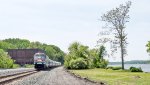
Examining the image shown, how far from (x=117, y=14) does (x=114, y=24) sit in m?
2.04

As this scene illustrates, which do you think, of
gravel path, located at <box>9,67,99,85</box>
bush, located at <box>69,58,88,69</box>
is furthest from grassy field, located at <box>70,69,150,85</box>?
bush, located at <box>69,58,88,69</box>

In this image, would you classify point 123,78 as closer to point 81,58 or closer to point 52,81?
point 52,81

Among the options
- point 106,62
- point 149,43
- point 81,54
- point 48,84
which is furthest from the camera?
point 106,62

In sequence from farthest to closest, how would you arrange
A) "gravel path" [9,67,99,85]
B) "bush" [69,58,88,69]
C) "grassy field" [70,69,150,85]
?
"bush" [69,58,88,69] < "gravel path" [9,67,99,85] < "grassy field" [70,69,150,85]

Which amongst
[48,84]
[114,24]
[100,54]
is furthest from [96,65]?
[48,84]

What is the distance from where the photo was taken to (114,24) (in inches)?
3123

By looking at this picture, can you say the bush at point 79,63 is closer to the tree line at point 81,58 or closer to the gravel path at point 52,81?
the tree line at point 81,58

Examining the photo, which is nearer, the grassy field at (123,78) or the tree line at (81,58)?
the grassy field at (123,78)

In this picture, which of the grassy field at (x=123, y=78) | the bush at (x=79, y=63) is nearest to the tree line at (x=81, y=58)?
the bush at (x=79, y=63)

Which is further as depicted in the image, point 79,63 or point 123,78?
point 79,63

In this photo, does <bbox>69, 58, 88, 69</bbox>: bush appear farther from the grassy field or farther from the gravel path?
the gravel path

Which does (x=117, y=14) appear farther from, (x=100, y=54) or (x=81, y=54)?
(x=100, y=54)

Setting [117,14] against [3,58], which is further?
[3,58]

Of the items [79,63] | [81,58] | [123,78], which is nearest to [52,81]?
[123,78]
